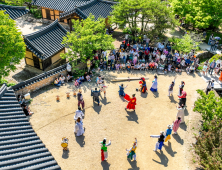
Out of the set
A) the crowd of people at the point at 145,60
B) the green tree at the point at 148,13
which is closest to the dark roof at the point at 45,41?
the crowd of people at the point at 145,60

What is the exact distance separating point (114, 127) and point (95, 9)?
17535 mm

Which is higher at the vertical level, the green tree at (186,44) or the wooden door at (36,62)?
the green tree at (186,44)

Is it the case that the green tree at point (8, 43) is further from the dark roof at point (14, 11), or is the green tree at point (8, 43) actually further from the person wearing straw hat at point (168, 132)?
the person wearing straw hat at point (168, 132)

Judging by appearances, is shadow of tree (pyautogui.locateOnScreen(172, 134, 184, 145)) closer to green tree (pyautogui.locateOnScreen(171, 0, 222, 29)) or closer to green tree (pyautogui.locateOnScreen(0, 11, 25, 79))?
green tree (pyautogui.locateOnScreen(0, 11, 25, 79))

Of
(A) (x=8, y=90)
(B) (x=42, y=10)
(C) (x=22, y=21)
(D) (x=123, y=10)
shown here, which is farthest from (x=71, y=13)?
(A) (x=8, y=90)

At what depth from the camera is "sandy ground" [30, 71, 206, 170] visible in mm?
12758

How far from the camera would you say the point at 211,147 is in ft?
37.3

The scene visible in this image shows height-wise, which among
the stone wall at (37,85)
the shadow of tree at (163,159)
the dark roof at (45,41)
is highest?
the dark roof at (45,41)

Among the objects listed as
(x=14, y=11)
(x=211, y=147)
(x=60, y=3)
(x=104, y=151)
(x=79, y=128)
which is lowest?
(x=104, y=151)

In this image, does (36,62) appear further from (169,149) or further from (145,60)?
(169,149)

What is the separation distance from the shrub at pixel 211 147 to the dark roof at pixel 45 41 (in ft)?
45.3

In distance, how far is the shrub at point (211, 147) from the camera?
10191mm

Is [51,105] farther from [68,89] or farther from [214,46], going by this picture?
[214,46]

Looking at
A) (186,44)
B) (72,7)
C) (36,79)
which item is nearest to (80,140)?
(36,79)
